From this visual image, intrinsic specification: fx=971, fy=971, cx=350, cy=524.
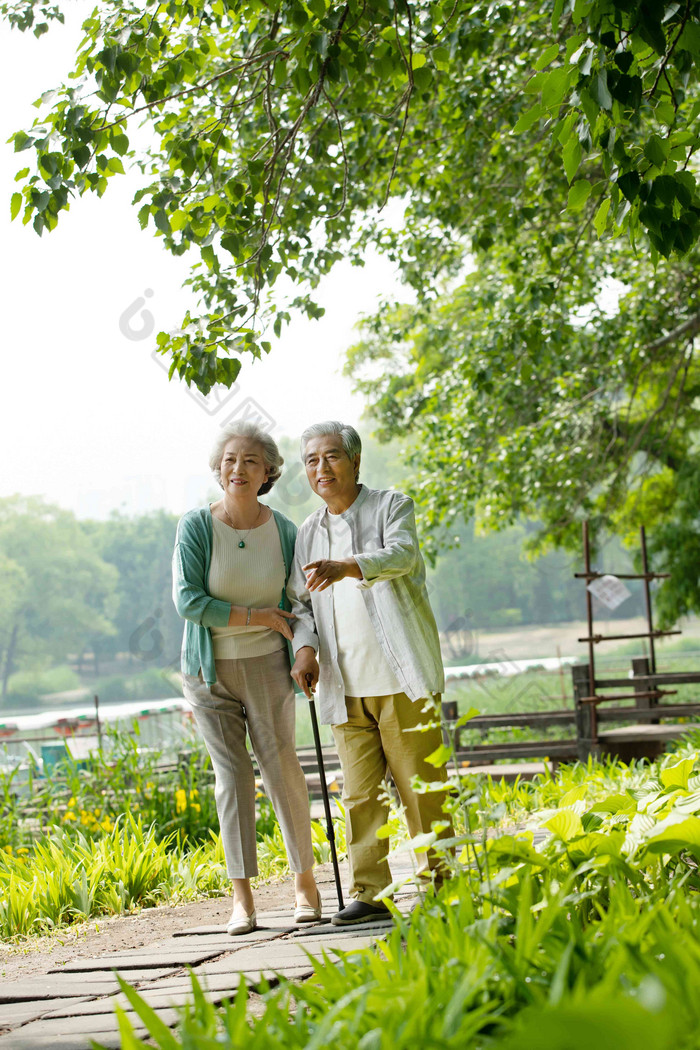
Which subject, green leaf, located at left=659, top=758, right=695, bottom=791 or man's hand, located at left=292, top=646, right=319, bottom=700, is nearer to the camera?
green leaf, located at left=659, top=758, right=695, bottom=791

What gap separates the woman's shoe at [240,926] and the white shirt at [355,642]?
2.57 ft

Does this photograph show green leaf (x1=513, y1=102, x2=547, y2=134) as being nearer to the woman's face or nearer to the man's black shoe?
the woman's face

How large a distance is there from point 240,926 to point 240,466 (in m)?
1.49

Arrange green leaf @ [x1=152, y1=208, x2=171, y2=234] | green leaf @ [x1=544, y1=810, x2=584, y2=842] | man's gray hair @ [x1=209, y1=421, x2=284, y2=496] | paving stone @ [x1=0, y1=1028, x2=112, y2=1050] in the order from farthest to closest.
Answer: green leaf @ [x1=152, y1=208, x2=171, y2=234] < man's gray hair @ [x1=209, y1=421, x2=284, y2=496] < green leaf @ [x1=544, y1=810, x2=584, y2=842] < paving stone @ [x1=0, y1=1028, x2=112, y2=1050]

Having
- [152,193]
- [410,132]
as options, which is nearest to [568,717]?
[410,132]

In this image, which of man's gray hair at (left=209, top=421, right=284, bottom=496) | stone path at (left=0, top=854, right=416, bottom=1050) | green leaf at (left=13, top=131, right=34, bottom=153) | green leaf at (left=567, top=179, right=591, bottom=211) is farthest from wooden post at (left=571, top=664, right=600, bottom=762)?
green leaf at (left=13, top=131, right=34, bottom=153)

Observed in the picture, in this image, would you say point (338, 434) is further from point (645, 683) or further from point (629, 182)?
point (645, 683)

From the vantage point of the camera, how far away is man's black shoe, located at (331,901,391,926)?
9.89 ft

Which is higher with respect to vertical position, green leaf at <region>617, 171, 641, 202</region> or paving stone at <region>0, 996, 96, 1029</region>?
green leaf at <region>617, 171, 641, 202</region>

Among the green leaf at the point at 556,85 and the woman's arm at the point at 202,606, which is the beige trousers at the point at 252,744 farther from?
the green leaf at the point at 556,85

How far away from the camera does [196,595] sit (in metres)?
3.25

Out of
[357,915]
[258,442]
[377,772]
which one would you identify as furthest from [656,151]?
[357,915]

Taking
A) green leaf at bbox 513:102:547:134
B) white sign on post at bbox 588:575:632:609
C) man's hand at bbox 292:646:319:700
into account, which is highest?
green leaf at bbox 513:102:547:134

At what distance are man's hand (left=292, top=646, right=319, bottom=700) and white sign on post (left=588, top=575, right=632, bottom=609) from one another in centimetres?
494
